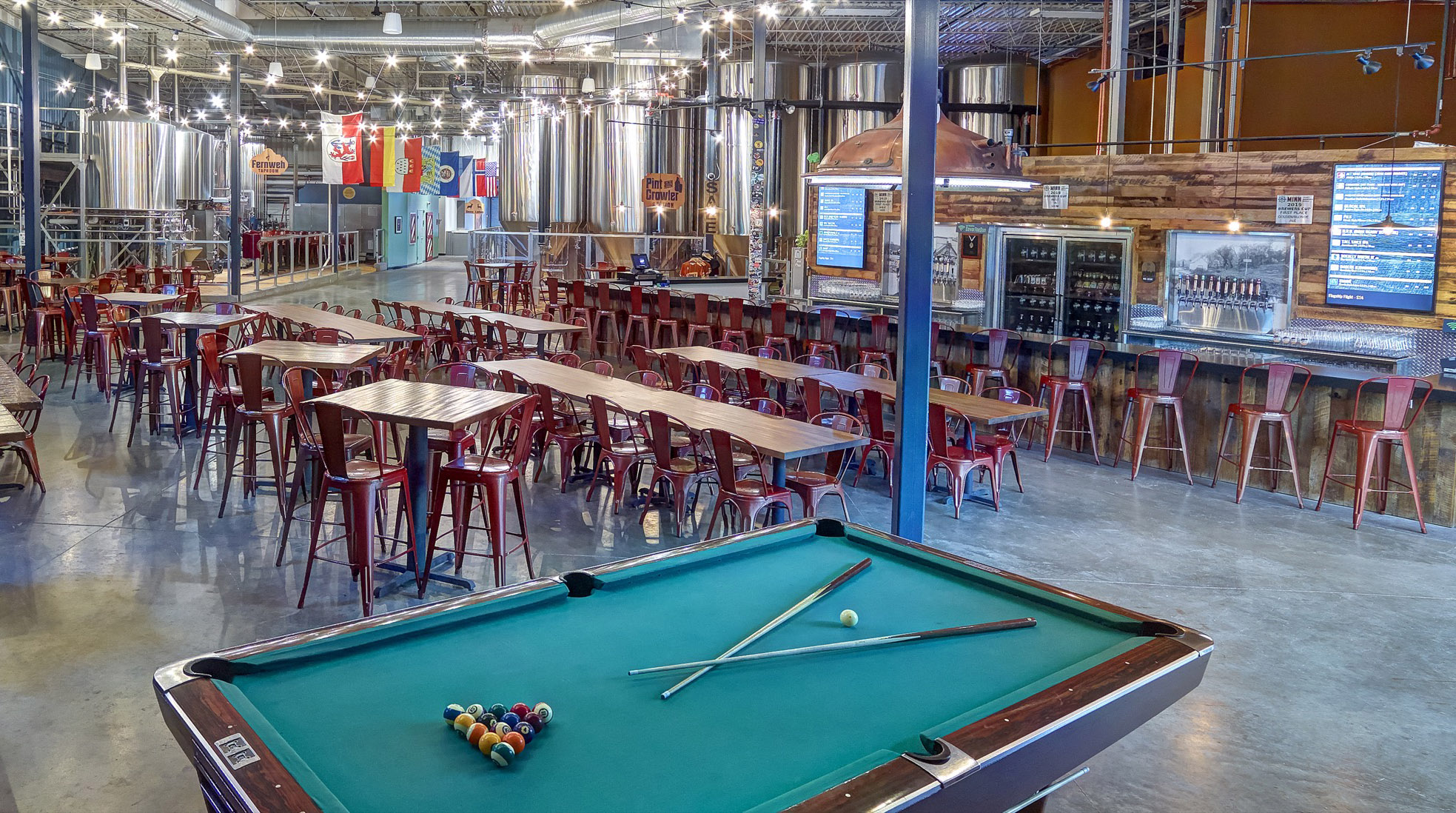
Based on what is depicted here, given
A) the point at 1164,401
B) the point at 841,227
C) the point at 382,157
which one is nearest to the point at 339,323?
the point at 841,227

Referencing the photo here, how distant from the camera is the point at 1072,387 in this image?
875 cm

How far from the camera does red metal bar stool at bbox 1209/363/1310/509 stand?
7.46 metres

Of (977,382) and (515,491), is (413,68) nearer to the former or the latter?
(977,382)

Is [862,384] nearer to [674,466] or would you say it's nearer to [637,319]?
[674,466]

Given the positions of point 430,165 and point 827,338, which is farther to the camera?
point 430,165

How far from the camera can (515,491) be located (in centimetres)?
562

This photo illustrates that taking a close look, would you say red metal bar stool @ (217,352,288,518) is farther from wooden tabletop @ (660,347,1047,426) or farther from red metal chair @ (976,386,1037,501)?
red metal chair @ (976,386,1037,501)

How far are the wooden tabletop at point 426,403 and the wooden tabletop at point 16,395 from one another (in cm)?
223

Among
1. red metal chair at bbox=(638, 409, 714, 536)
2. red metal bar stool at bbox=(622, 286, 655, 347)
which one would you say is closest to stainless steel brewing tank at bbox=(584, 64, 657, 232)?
red metal bar stool at bbox=(622, 286, 655, 347)

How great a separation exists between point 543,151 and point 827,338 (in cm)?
1046

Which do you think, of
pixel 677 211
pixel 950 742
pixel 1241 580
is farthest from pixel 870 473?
pixel 677 211

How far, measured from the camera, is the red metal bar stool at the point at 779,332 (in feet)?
36.1

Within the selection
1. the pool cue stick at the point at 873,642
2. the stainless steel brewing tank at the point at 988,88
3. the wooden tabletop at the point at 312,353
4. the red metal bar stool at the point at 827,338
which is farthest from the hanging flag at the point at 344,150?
the pool cue stick at the point at 873,642

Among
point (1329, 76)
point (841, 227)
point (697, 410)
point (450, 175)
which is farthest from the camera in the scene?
point (450, 175)
